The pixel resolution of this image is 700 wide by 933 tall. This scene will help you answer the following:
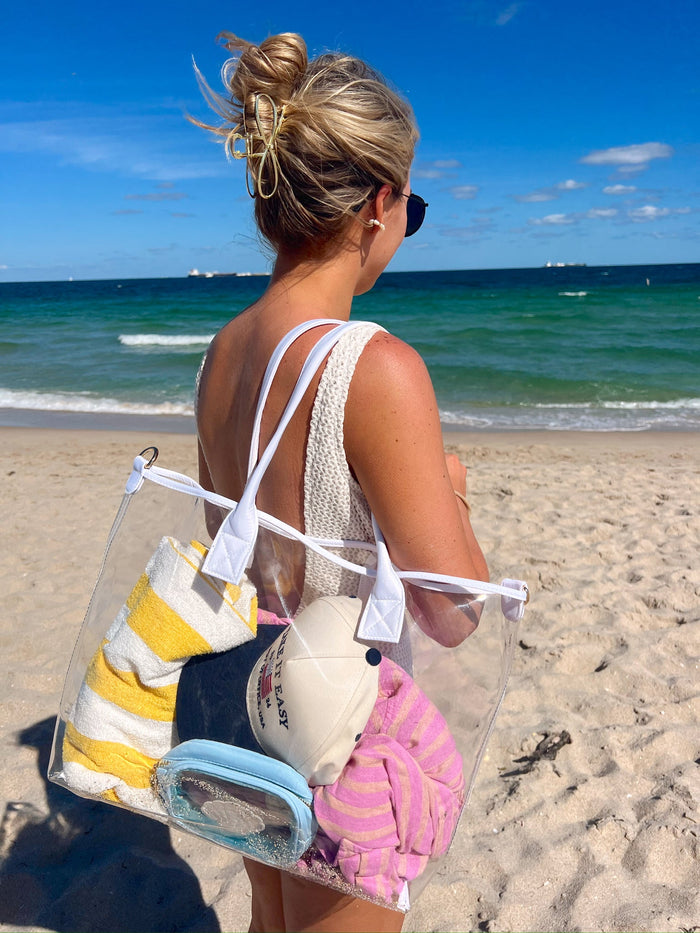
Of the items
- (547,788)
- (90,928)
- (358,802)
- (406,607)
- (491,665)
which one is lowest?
(90,928)

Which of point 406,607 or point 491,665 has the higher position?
point 406,607

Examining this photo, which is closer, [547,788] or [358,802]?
[358,802]

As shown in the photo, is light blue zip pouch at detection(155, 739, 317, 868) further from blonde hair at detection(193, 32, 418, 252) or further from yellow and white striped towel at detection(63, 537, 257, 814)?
blonde hair at detection(193, 32, 418, 252)

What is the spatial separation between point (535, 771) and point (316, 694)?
2047mm

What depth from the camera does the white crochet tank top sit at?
1.14 metres

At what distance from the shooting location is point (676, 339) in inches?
745

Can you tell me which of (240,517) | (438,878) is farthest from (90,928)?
(240,517)

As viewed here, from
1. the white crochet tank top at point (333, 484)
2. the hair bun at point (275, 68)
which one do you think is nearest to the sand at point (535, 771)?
the white crochet tank top at point (333, 484)

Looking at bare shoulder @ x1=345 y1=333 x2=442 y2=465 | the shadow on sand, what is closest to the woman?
bare shoulder @ x1=345 y1=333 x2=442 y2=465

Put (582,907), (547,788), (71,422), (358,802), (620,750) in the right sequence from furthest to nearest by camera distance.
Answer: (71,422) → (620,750) → (547,788) → (582,907) → (358,802)

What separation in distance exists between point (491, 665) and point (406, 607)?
0.66 ft

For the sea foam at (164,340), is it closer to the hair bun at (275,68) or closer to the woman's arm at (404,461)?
the hair bun at (275,68)

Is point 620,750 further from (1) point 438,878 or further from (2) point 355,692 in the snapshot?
(2) point 355,692

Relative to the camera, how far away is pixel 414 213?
1.46m
